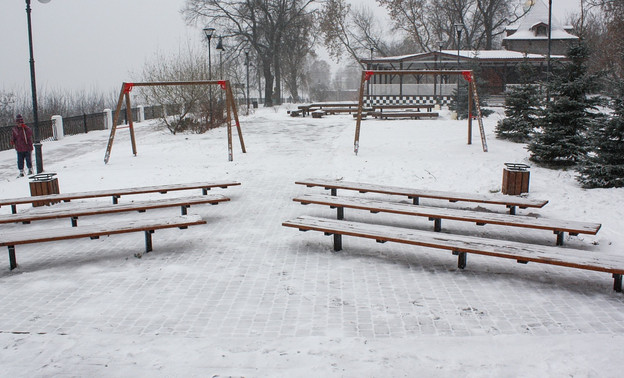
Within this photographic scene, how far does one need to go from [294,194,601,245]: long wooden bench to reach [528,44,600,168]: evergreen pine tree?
4316 mm

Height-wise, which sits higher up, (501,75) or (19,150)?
(501,75)

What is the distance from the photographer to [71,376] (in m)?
3.60

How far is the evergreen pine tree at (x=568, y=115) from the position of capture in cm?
1044

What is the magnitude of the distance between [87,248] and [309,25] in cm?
4014

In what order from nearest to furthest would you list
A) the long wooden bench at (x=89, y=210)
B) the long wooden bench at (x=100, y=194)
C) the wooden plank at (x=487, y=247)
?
1. the wooden plank at (x=487, y=247)
2. the long wooden bench at (x=89, y=210)
3. the long wooden bench at (x=100, y=194)

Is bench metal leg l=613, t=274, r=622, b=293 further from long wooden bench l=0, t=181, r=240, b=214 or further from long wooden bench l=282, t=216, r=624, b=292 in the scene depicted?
long wooden bench l=0, t=181, r=240, b=214

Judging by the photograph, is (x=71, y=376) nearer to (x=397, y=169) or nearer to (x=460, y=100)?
(x=397, y=169)

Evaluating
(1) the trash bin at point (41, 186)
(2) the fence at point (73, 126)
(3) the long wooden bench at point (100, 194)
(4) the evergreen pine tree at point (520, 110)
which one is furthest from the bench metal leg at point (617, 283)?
(2) the fence at point (73, 126)

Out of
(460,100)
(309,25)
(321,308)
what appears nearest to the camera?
(321,308)

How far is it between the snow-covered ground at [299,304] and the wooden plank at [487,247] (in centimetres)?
32

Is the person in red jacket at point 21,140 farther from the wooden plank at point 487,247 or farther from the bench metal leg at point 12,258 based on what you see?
the wooden plank at point 487,247

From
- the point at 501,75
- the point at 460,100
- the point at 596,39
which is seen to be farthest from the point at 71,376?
the point at 596,39

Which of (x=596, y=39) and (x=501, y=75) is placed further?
(x=596, y=39)

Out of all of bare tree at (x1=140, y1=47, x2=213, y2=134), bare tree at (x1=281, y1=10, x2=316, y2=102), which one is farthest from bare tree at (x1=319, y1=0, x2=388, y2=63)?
bare tree at (x1=140, y1=47, x2=213, y2=134)
